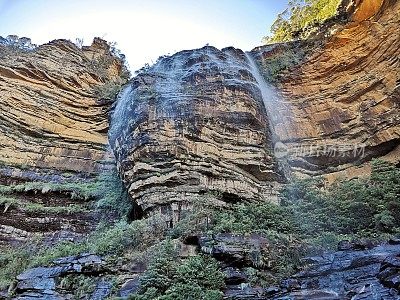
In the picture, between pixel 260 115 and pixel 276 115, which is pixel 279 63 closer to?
pixel 276 115

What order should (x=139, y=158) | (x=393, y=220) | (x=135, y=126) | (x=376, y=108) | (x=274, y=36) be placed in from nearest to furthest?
(x=393, y=220) → (x=139, y=158) → (x=135, y=126) → (x=376, y=108) → (x=274, y=36)

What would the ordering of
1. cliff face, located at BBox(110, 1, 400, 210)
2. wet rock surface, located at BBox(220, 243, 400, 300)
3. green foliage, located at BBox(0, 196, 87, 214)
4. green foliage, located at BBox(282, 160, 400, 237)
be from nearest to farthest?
wet rock surface, located at BBox(220, 243, 400, 300) < green foliage, located at BBox(282, 160, 400, 237) < cliff face, located at BBox(110, 1, 400, 210) < green foliage, located at BBox(0, 196, 87, 214)

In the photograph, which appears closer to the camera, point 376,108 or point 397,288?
point 397,288

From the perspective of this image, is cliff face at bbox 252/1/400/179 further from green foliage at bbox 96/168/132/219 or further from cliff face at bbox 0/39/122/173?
cliff face at bbox 0/39/122/173

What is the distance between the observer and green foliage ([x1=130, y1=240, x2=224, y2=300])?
8109 millimetres

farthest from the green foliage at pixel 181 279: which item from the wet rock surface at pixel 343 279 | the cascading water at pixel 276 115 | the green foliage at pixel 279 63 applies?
the green foliage at pixel 279 63

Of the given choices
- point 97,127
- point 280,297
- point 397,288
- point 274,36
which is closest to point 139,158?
point 97,127

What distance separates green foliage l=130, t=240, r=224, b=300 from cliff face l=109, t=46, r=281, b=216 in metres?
2.90

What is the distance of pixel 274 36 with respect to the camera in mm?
24031

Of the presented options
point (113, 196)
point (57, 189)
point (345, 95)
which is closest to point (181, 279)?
point (113, 196)

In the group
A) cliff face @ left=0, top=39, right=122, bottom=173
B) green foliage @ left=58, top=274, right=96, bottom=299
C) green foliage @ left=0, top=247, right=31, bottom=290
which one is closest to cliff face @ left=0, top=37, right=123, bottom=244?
cliff face @ left=0, top=39, right=122, bottom=173

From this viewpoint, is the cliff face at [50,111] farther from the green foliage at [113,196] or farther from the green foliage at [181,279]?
the green foliage at [181,279]

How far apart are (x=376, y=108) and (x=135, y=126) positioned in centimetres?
860

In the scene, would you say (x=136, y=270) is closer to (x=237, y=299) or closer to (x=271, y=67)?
(x=237, y=299)
